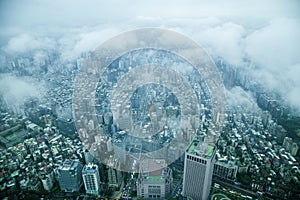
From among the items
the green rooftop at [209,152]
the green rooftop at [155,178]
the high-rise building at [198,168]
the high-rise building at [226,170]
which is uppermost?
the green rooftop at [209,152]

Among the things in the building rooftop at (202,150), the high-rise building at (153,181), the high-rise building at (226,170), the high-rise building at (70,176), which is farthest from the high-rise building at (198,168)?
the high-rise building at (70,176)

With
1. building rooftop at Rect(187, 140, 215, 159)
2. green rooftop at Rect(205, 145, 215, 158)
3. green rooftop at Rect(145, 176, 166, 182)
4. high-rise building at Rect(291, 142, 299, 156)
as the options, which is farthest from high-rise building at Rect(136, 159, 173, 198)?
high-rise building at Rect(291, 142, 299, 156)

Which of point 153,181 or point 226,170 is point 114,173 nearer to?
point 153,181

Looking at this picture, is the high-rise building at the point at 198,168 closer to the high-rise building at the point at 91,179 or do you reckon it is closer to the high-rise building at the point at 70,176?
the high-rise building at the point at 91,179

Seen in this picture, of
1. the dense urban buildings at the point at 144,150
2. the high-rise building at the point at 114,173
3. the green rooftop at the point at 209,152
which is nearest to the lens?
the green rooftop at the point at 209,152

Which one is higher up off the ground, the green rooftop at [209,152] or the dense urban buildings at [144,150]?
the green rooftop at [209,152]

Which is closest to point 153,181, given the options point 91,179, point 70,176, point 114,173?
point 114,173
